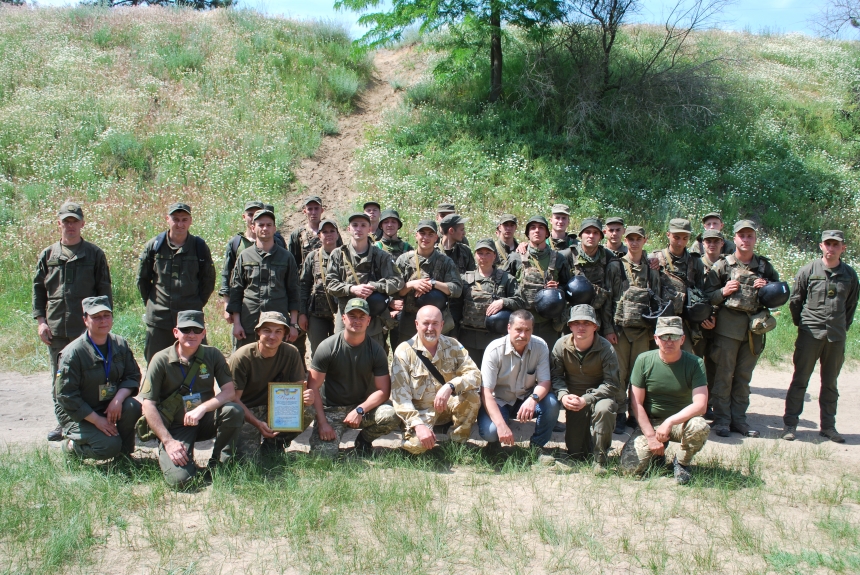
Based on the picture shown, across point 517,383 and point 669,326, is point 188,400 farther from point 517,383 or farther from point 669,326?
point 669,326

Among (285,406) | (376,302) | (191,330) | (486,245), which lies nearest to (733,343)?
(486,245)

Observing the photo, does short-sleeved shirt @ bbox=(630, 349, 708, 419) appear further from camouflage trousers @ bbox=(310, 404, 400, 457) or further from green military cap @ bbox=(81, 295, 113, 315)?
green military cap @ bbox=(81, 295, 113, 315)

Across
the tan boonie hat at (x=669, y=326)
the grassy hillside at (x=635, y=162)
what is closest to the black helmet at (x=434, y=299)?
the tan boonie hat at (x=669, y=326)

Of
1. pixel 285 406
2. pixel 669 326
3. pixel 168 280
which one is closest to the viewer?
pixel 669 326

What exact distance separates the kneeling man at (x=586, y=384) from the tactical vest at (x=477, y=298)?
1.06m

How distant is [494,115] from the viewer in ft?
53.8

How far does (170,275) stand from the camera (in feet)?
21.6

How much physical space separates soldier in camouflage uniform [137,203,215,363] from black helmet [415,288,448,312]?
2.24 metres

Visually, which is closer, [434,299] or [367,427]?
[367,427]

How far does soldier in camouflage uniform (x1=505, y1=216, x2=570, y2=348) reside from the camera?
6.91 metres

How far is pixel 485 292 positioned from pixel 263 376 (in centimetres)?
242

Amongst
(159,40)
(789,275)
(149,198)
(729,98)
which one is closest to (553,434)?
(789,275)

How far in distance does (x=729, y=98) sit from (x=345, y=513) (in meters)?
17.2

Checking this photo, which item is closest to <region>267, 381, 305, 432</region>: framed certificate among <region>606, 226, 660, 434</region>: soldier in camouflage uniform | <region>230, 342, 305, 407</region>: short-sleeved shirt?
<region>230, 342, 305, 407</region>: short-sleeved shirt
